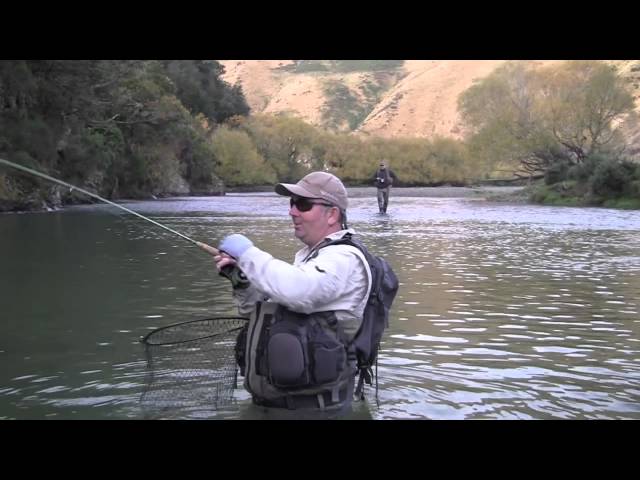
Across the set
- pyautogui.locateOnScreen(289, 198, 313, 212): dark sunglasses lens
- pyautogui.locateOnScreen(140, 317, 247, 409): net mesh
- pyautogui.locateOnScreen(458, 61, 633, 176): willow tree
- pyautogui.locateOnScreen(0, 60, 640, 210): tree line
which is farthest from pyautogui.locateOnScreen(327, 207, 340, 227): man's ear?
pyautogui.locateOnScreen(458, 61, 633, 176): willow tree

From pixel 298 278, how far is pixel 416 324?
513 centimetres

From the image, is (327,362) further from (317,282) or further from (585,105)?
(585,105)

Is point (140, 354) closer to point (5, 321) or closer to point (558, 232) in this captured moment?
point (5, 321)

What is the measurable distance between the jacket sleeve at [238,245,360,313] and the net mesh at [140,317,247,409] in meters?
1.20

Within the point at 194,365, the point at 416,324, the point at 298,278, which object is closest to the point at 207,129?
the point at 416,324

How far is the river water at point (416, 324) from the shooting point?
620 centimetres

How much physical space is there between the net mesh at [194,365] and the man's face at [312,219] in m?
0.96

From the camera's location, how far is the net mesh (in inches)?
227

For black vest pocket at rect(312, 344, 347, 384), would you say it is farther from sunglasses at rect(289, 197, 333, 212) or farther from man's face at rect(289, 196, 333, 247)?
sunglasses at rect(289, 197, 333, 212)

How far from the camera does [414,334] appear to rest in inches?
346

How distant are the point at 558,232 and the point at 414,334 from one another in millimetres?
15158

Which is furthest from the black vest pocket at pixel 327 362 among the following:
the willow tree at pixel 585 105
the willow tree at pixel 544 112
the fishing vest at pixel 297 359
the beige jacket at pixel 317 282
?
the willow tree at pixel 585 105

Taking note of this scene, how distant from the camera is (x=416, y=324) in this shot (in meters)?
9.35
